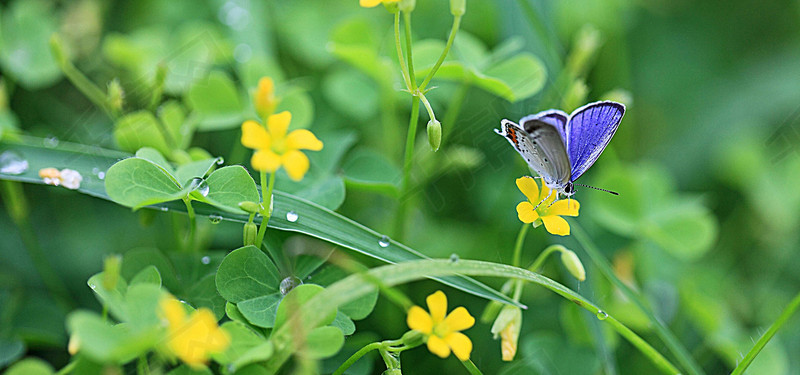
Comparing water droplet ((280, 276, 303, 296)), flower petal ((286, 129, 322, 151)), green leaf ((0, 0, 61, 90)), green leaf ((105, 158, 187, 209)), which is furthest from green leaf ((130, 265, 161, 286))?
green leaf ((0, 0, 61, 90))

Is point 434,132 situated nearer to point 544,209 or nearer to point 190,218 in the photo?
point 544,209

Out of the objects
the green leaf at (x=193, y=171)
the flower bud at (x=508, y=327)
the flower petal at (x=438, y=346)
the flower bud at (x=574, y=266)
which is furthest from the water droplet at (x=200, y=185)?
the flower bud at (x=574, y=266)

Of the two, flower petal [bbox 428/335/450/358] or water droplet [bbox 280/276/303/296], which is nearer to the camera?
flower petal [bbox 428/335/450/358]

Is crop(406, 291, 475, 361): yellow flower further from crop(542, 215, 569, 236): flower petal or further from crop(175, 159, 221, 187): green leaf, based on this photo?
crop(175, 159, 221, 187): green leaf

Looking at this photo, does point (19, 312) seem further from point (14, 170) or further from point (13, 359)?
point (14, 170)

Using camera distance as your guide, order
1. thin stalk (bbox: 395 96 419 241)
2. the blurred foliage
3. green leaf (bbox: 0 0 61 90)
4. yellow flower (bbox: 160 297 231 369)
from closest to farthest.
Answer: yellow flower (bbox: 160 297 231 369)
thin stalk (bbox: 395 96 419 241)
the blurred foliage
green leaf (bbox: 0 0 61 90)

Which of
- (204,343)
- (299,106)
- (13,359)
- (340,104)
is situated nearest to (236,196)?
(204,343)

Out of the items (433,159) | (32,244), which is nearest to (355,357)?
(433,159)

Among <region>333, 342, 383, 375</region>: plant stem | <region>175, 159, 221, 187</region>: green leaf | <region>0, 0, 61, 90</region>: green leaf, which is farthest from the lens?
<region>0, 0, 61, 90</region>: green leaf
